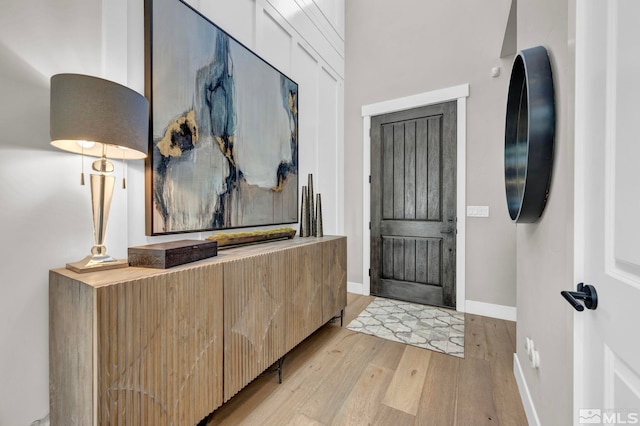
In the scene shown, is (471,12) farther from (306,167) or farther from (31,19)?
(31,19)

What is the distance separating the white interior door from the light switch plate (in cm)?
224

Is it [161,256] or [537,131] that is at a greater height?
[537,131]

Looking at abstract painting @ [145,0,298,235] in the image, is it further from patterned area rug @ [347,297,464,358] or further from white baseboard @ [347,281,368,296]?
white baseboard @ [347,281,368,296]

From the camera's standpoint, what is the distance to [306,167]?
2.92 metres

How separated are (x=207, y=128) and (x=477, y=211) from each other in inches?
111

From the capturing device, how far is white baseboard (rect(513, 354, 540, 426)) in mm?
1337

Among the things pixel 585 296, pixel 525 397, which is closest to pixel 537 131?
pixel 585 296

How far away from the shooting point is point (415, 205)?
328 cm

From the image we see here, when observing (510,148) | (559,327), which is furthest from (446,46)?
(559,327)

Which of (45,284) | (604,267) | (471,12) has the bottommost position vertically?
(45,284)

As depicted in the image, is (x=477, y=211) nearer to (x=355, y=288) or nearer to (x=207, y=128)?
(x=355, y=288)

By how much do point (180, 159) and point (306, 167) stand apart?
1539 millimetres

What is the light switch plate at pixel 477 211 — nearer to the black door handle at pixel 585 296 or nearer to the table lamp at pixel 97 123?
the black door handle at pixel 585 296

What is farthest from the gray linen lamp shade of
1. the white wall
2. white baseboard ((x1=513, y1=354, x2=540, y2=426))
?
white baseboard ((x1=513, y1=354, x2=540, y2=426))
